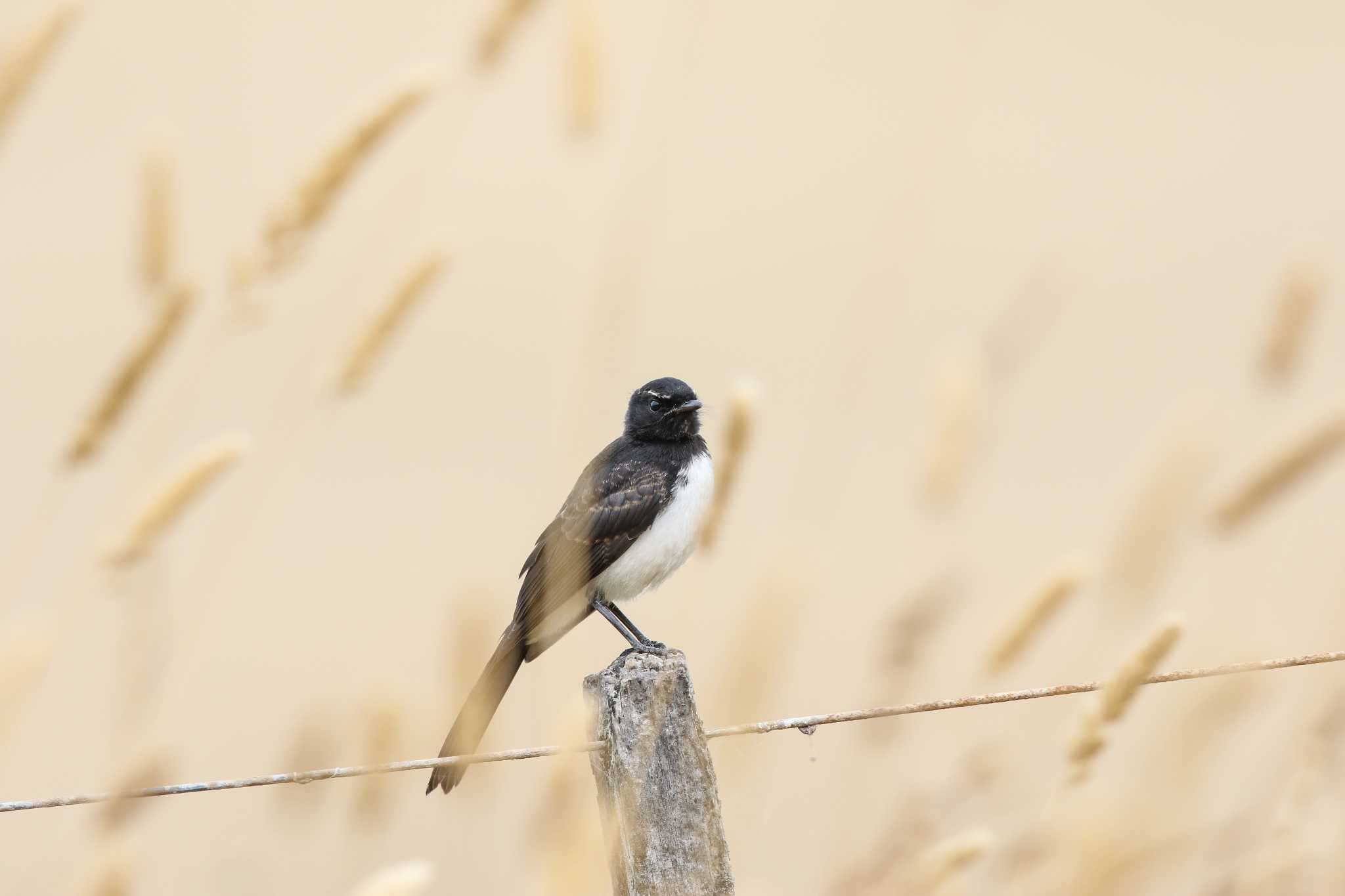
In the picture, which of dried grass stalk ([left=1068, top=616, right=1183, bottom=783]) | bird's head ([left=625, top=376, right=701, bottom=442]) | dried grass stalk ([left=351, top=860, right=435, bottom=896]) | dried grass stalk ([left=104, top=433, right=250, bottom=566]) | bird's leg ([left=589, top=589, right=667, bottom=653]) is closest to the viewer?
dried grass stalk ([left=351, top=860, right=435, bottom=896])

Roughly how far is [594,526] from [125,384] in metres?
2.90

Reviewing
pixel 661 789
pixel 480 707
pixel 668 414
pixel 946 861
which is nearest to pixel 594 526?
pixel 668 414

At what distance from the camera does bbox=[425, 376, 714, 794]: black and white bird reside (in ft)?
17.8

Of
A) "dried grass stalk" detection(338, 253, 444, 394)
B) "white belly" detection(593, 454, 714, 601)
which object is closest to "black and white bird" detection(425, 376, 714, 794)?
"white belly" detection(593, 454, 714, 601)

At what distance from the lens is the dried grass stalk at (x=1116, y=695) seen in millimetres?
2787

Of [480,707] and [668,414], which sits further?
[668,414]

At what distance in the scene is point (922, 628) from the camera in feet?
12.1

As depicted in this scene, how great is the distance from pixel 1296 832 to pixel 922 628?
3.19ft

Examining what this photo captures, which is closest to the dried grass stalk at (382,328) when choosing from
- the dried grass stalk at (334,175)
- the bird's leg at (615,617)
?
the dried grass stalk at (334,175)

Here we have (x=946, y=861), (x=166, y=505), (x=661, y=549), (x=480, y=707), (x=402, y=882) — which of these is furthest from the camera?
(x=661, y=549)

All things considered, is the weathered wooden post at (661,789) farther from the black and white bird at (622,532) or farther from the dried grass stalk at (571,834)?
the black and white bird at (622,532)

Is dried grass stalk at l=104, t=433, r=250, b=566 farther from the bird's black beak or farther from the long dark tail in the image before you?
the bird's black beak

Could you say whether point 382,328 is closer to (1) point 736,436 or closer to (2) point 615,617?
(1) point 736,436

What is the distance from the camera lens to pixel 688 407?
6.46 m
